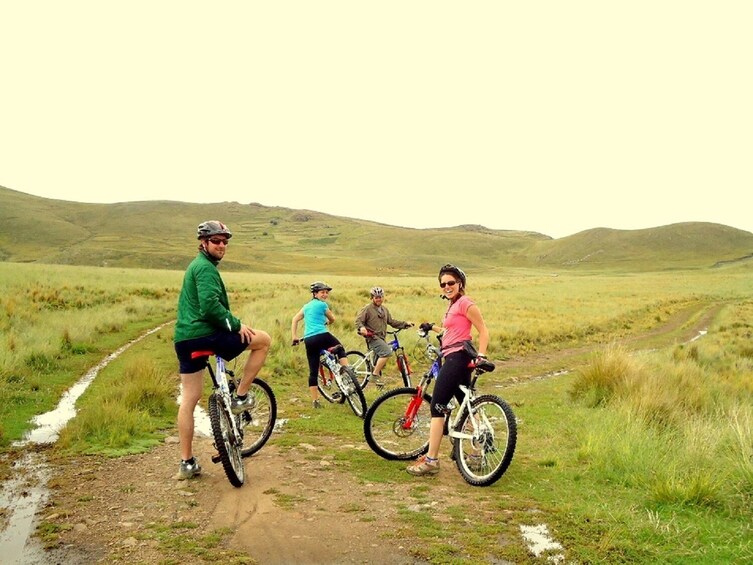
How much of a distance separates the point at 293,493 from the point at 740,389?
10.2m

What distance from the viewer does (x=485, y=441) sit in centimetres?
611

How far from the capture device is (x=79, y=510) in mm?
5285

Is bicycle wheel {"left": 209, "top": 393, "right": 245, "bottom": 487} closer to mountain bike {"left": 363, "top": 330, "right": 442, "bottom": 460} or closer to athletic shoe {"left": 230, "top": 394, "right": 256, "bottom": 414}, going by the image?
athletic shoe {"left": 230, "top": 394, "right": 256, "bottom": 414}

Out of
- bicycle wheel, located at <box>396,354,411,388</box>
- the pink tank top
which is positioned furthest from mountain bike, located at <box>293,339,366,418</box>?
the pink tank top

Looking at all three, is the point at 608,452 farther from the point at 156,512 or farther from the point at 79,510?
the point at 79,510

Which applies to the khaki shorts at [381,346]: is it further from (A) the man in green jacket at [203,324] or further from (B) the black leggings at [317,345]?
(A) the man in green jacket at [203,324]

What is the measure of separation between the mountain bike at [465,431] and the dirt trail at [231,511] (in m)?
0.36

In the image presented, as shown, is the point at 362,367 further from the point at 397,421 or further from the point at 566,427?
the point at 566,427

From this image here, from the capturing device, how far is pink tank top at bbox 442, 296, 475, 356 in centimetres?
617

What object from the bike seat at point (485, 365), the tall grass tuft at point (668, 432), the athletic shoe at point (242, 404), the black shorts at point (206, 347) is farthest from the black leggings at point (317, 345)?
the tall grass tuft at point (668, 432)

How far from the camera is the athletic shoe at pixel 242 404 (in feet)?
20.6

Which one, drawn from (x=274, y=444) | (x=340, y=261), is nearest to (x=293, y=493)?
(x=274, y=444)

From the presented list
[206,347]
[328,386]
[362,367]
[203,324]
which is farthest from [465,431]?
[362,367]

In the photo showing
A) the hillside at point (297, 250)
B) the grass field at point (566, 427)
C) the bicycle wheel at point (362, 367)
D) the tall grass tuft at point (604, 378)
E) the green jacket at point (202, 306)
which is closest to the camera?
the grass field at point (566, 427)
